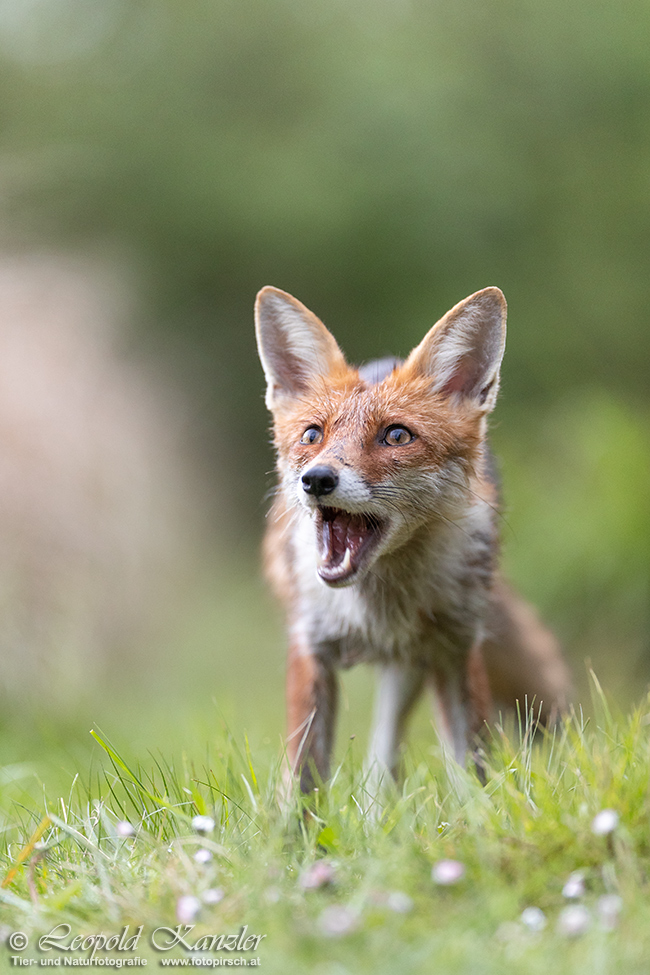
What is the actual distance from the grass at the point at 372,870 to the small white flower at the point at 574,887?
18mm

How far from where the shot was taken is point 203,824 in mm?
2721

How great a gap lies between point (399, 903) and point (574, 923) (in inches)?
15.8

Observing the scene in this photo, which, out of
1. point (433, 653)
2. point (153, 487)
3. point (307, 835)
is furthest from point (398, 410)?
point (153, 487)

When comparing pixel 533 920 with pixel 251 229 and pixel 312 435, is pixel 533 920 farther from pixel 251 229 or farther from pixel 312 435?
pixel 251 229

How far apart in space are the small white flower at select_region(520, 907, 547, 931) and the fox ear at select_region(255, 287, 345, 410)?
221cm

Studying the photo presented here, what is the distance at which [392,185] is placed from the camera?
36.3 ft

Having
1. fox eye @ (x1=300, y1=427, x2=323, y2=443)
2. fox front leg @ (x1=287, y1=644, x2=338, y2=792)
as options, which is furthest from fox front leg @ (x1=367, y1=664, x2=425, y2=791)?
fox eye @ (x1=300, y1=427, x2=323, y2=443)

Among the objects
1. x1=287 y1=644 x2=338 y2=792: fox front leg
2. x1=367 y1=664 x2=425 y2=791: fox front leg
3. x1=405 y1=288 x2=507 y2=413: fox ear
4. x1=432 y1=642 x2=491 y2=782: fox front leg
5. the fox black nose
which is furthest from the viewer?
x1=367 y1=664 x2=425 y2=791: fox front leg

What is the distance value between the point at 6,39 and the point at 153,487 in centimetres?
627

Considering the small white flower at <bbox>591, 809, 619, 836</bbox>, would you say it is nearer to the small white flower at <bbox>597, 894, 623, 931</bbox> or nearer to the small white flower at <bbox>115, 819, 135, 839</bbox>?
the small white flower at <bbox>597, 894, 623, 931</bbox>

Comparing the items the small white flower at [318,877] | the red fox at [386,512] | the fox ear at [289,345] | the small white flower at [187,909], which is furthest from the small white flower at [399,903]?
the fox ear at [289,345]

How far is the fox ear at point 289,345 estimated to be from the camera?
3.75m

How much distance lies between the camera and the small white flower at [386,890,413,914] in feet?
7.15

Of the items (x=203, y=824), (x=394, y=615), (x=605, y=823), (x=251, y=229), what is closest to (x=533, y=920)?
(x=605, y=823)
